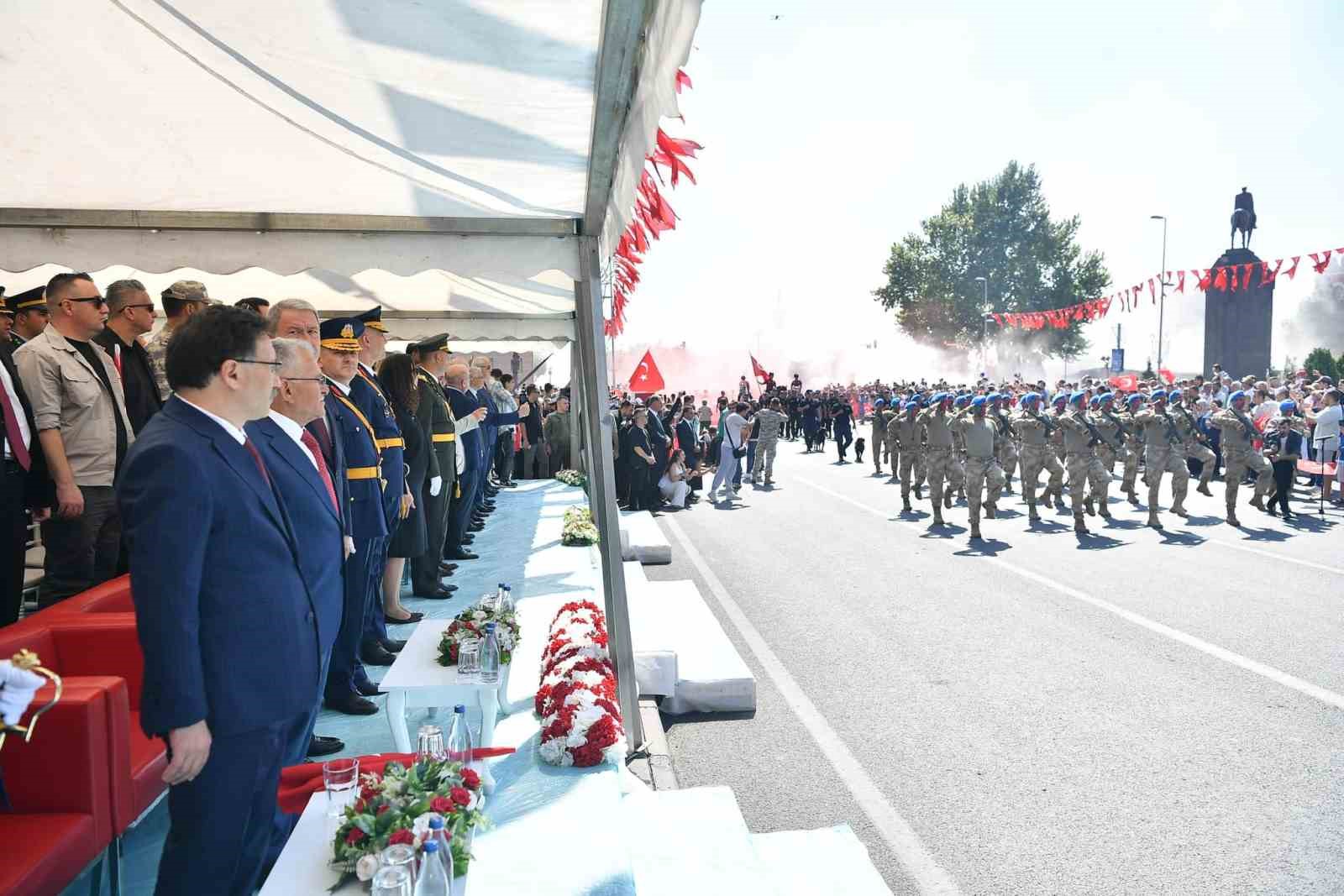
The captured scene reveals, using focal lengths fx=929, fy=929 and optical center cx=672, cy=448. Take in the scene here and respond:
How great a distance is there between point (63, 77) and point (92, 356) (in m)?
1.92

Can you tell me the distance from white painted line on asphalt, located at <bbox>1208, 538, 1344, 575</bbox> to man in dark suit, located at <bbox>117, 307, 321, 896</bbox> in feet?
37.9

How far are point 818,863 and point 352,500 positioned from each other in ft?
10.3

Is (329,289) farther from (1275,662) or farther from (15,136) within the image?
(1275,662)

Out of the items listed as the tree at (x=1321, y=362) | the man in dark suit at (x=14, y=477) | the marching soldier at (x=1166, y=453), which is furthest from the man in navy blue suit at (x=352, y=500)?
the tree at (x=1321, y=362)

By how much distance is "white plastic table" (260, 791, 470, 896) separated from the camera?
7.80 feet

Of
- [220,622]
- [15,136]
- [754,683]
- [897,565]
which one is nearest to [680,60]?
[220,622]

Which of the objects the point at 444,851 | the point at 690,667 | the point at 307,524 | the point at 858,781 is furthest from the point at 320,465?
the point at 690,667

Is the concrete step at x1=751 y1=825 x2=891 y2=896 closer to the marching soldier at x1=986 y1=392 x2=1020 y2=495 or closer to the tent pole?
the tent pole

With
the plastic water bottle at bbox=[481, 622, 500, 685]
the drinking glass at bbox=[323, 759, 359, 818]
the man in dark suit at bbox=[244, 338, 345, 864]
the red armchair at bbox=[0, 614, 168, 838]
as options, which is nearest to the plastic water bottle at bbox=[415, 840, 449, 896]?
the drinking glass at bbox=[323, 759, 359, 818]

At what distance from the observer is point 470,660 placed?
4215 mm

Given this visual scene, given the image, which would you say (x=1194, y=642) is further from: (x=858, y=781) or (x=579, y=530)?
(x=579, y=530)

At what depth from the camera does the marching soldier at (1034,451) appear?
1574cm

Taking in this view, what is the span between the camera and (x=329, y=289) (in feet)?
33.0

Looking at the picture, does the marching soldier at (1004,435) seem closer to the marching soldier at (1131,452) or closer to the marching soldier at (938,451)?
the marching soldier at (938,451)
